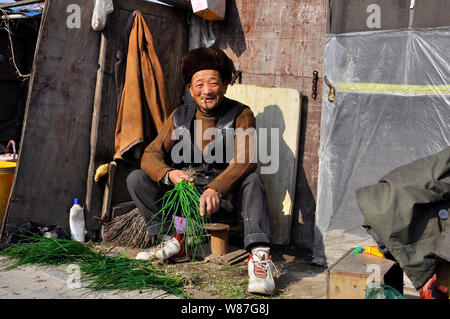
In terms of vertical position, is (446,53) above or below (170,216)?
above

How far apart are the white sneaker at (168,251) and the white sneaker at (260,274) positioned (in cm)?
67

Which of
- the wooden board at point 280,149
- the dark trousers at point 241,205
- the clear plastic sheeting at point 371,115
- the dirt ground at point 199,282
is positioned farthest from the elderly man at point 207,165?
the clear plastic sheeting at point 371,115

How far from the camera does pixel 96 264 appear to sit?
330 centimetres

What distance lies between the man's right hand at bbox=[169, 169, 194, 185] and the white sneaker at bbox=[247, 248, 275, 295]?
75cm

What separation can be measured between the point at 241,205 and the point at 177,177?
0.54m

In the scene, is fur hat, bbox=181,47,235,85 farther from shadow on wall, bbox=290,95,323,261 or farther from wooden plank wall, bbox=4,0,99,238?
wooden plank wall, bbox=4,0,99,238

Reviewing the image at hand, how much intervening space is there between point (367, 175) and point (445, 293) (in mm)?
Answer: 1321

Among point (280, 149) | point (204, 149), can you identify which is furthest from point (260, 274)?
point (280, 149)

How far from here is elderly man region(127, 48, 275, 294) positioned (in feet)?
11.1

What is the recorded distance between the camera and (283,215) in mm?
4184

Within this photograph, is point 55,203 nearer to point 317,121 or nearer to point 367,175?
point 317,121

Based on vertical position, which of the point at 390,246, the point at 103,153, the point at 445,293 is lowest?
the point at 445,293

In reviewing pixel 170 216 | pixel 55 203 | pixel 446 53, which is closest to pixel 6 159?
pixel 55 203

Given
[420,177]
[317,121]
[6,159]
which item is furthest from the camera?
[6,159]
